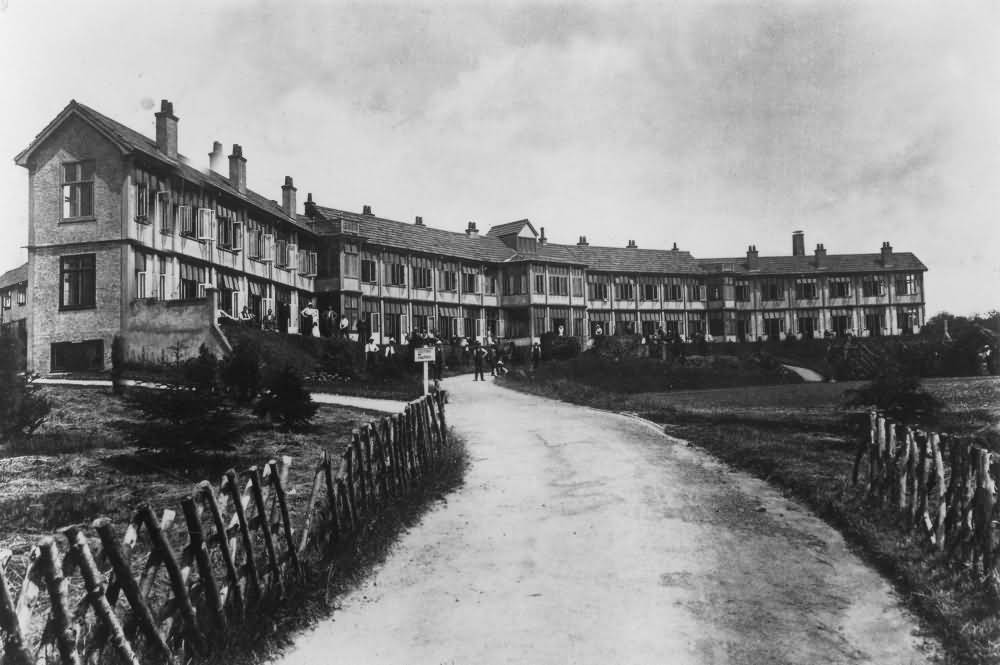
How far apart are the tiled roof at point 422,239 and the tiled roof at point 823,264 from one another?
69.3ft

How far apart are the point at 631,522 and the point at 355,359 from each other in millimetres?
18531

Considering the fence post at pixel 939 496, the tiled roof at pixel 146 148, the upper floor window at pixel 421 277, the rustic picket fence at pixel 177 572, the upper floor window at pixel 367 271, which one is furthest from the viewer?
the upper floor window at pixel 421 277

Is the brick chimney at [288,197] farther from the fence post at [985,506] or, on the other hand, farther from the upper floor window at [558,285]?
the fence post at [985,506]

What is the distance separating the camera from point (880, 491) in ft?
30.1

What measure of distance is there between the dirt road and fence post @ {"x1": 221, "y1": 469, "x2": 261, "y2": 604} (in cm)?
64

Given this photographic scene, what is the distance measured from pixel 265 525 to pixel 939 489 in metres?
7.21

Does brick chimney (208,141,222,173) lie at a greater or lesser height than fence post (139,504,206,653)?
greater

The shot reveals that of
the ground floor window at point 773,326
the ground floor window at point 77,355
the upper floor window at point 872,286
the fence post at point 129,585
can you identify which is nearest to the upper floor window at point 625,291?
the ground floor window at point 773,326

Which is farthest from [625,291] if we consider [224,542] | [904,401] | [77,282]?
[224,542]

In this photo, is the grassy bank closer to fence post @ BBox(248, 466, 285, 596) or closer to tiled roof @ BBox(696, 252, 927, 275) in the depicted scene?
fence post @ BBox(248, 466, 285, 596)

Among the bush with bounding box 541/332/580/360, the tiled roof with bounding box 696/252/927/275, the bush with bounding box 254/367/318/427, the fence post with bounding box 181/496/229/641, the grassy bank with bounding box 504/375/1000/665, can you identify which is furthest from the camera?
the tiled roof with bounding box 696/252/927/275

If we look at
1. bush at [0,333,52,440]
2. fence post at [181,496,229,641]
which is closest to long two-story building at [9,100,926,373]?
bush at [0,333,52,440]

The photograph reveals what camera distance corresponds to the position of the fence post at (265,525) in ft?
19.9

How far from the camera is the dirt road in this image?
216 inches
